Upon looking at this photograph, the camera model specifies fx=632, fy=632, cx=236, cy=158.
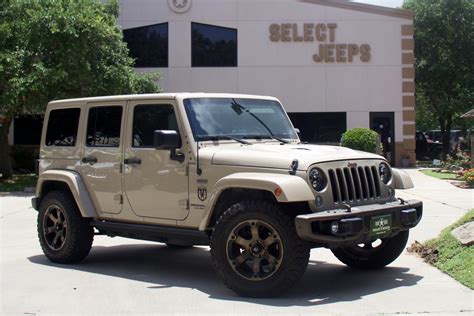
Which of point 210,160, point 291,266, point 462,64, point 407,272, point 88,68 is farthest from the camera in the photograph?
point 462,64

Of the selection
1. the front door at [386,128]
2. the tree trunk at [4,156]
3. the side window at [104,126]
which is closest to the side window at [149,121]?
the side window at [104,126]

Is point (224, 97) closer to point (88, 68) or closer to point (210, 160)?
point (210, 160)

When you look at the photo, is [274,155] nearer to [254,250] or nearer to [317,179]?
[317,179]

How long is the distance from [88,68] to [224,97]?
44.7ft

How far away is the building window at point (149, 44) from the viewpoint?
28.9 metres

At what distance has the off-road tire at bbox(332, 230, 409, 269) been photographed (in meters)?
7.33

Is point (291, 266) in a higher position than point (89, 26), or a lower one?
lower

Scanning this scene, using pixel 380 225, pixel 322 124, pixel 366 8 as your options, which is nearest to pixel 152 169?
pixel 380 225

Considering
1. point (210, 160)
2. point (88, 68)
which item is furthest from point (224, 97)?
point (88, 68)

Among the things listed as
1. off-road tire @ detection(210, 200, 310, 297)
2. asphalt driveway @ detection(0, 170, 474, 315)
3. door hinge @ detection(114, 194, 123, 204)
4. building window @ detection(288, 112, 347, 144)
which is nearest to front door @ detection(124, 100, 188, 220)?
door hinge @ detection(114, 194, 123, 204)

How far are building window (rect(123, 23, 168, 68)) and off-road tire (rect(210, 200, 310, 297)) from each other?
23.4 m

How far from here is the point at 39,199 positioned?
28.0ft

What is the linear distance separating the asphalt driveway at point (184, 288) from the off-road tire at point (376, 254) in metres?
0.12

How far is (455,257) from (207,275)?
2935 millimetres
